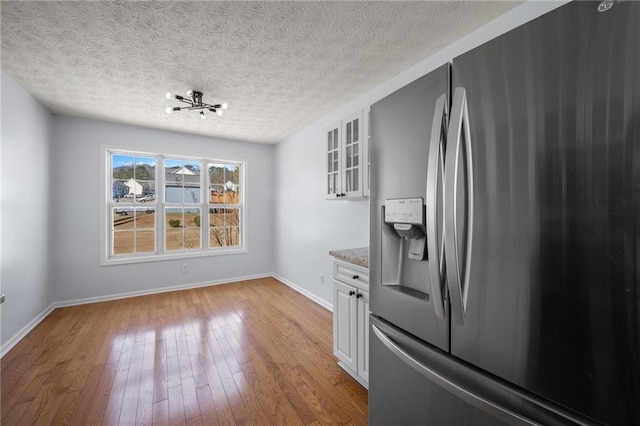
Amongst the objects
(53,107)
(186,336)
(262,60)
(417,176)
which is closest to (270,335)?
(186,336)

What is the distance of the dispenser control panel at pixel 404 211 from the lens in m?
1.11

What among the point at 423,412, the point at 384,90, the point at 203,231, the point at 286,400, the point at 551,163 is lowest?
A: the point at 286,400

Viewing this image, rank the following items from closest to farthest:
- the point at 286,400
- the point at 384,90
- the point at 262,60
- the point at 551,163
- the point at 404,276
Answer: the point at 551,163, the point at 404,276, the point at 286,400, the point at 262,60, the point at 384,90

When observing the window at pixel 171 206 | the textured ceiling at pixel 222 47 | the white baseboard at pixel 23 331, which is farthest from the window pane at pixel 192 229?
the textured ceiling at pixel 222 47

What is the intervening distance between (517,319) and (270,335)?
7.84ft

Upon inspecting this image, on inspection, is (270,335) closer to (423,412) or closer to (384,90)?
(423,412)

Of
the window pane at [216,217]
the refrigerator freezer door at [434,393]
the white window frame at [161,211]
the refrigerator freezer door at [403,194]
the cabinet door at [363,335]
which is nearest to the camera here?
the refrigerator freezer door at [434,393]

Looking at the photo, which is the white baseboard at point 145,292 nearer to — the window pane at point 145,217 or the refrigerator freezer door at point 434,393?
the window pane at point 145,217

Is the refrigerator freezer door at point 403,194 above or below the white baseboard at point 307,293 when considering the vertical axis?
above

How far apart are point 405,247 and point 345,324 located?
41.7 inches

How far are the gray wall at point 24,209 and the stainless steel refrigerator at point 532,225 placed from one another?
11.5 feet

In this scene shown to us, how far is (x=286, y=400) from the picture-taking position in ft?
5.91

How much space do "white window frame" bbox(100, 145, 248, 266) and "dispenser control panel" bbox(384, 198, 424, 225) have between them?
13.0 ft

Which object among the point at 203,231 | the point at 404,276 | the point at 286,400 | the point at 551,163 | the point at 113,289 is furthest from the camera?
the point at 203,231
